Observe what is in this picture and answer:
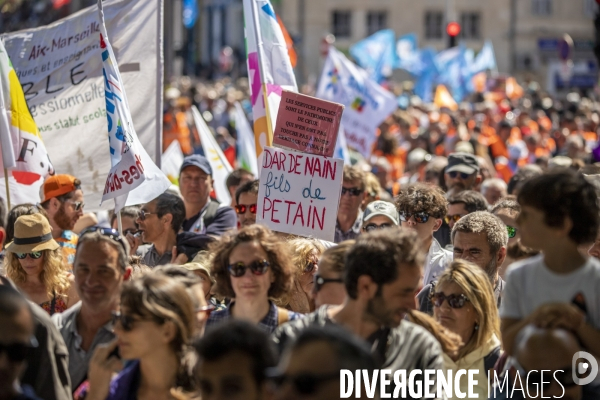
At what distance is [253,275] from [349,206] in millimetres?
3531

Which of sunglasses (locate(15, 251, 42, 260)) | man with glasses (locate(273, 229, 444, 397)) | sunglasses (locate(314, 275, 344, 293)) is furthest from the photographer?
sunglasses (locate(15, 251, 42, 260))

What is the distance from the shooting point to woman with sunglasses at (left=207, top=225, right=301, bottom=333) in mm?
4938

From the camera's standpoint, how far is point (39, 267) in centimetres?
636

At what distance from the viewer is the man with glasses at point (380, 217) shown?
7.19 m

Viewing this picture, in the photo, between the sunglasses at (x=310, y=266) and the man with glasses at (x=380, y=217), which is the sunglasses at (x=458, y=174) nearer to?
the man with glasses at (x=380, y=217)

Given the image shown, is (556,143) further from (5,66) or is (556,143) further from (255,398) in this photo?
(255,398)

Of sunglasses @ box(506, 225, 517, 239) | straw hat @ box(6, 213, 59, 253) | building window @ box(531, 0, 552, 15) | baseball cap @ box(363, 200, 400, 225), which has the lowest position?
straw hat @ box(6, 213, 59, 253)

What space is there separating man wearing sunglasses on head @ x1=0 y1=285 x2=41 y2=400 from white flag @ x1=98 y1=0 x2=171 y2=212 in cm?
349

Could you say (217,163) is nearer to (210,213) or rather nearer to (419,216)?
(210,213)

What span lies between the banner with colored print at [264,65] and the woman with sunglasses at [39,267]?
2.40m

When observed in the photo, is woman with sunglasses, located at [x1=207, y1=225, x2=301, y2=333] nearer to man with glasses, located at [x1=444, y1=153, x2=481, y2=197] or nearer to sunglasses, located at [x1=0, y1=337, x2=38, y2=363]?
sunglasses, located at [x1=0, y1=337, x2=38, y2=363]

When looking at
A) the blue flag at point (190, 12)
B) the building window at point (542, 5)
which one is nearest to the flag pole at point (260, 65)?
the blue flag at point (190, 12)

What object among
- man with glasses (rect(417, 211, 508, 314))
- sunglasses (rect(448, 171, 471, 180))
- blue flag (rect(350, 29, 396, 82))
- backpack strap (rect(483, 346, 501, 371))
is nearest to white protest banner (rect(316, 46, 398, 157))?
sunglasses (rect(448, 171, 471, 180))

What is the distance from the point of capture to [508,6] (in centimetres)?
6266
